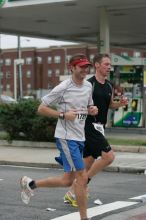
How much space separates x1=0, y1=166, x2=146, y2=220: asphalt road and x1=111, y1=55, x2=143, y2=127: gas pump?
8883 mm

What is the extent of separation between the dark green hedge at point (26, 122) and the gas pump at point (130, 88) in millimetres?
5046

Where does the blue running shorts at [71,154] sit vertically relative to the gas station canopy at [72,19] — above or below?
below

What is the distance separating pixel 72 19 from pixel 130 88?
19.5ft

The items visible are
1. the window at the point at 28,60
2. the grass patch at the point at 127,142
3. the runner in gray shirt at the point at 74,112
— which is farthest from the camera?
the window at the point at 28,60

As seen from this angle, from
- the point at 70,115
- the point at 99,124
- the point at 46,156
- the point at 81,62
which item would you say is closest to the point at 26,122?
the point at 46,156

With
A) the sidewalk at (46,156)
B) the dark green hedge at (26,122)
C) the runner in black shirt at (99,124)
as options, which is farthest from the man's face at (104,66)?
the dark green hedge at (26,122)

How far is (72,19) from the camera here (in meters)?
26.1

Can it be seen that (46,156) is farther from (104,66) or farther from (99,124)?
(104,66)

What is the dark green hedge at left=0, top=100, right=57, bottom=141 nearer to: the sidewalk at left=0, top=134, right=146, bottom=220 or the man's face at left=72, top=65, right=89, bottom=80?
the sidewalk at left=0, top=134, right=146, bottom=220

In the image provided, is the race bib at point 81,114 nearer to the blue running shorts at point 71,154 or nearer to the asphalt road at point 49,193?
the blue running shorts at point 71,154

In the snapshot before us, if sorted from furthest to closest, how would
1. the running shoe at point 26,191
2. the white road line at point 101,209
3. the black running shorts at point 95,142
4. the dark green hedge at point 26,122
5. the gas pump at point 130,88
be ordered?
the gas pump at point 130,88 < the dark green hedge at point 26,122 < the black running shorts at point 95,142 < the running shoe at point 26,191 < the white road line at point 101,209

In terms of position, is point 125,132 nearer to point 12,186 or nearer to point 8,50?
point 12,186

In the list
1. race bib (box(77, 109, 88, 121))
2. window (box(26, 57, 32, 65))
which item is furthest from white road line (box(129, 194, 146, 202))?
window (box(26, 57, 32, 65))

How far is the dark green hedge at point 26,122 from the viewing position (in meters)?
16.4
